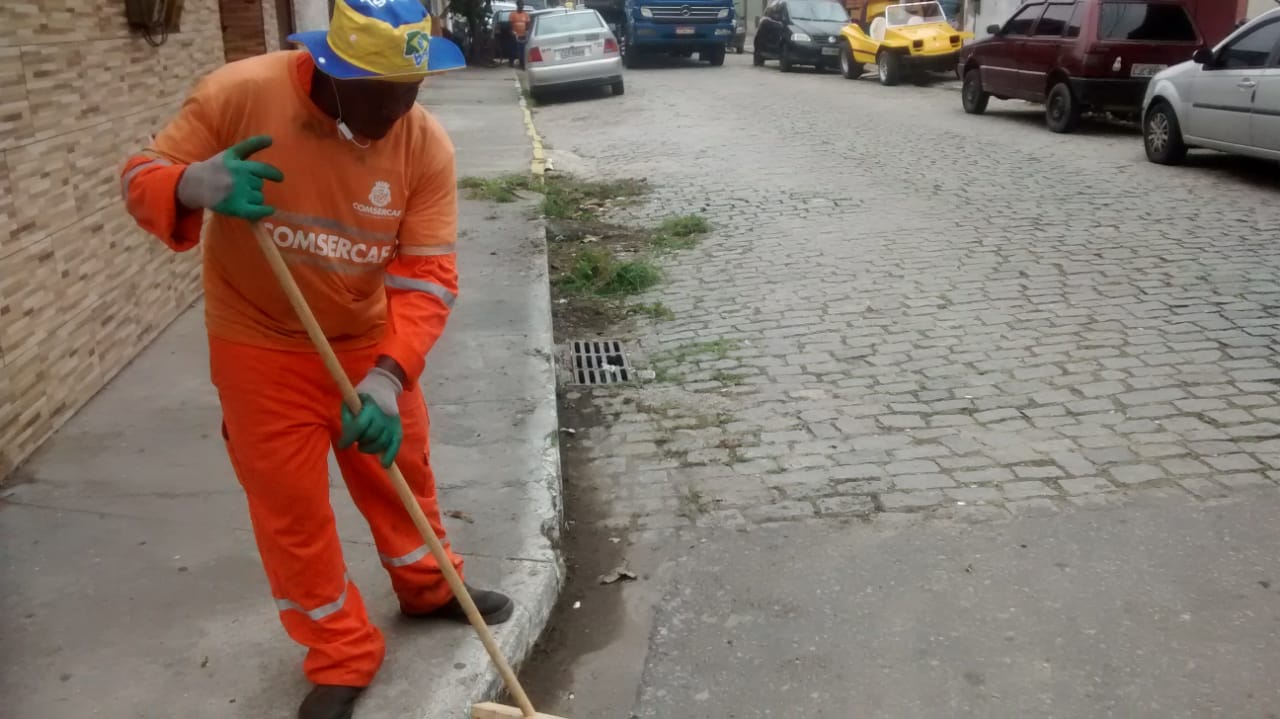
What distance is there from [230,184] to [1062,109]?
13.5 meters

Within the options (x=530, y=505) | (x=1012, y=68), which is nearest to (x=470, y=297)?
(x=530, y=505)

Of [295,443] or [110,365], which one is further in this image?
[110,365]

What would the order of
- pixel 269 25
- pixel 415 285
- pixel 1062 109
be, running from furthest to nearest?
1. pixel 1062 109
2. pixel 269 25
3. pixel 415 285

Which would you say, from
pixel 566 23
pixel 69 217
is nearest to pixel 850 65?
pixel 566 23

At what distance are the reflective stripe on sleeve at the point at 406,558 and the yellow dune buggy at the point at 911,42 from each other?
19.3m

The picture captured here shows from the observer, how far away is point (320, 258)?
2943 millimetres

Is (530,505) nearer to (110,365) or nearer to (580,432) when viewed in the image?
(580,432)

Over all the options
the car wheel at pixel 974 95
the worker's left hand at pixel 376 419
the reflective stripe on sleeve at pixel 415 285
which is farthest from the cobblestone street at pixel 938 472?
the car wheel at pixel 974 95

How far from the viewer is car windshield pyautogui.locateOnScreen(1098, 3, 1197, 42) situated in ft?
45.2

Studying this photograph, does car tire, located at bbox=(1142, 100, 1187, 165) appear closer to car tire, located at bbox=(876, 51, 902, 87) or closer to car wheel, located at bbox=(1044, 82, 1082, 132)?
car wheel, located at bbox=(1044, 82, 1082, 132)

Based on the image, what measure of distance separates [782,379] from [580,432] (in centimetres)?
118

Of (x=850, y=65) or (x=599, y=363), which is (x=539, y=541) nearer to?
(x=599, y=363)

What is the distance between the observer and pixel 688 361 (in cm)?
643

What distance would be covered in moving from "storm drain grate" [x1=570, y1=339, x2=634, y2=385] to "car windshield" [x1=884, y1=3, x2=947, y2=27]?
54.6ft
